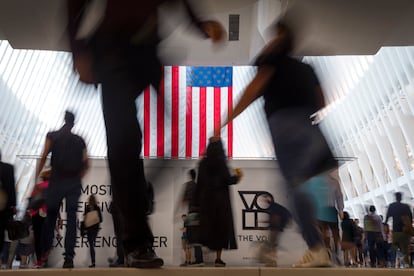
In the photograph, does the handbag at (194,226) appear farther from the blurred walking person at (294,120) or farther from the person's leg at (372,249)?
the person's leg at (372,249)

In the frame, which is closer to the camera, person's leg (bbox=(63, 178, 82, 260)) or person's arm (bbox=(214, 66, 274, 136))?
person's arm (bbox=(214, 66, 274, 136))

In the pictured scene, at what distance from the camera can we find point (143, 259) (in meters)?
1.89

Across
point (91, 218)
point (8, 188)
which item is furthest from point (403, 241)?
point (8, 188)

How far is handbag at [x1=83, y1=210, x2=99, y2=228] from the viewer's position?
263 inches

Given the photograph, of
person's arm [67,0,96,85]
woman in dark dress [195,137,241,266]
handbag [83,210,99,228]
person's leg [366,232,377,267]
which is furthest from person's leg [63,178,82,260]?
person's leg [366,232,377,267]

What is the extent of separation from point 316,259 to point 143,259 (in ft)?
2.35

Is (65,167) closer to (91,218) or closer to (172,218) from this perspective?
(91,218)

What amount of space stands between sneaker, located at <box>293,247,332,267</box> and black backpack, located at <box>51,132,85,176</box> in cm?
181

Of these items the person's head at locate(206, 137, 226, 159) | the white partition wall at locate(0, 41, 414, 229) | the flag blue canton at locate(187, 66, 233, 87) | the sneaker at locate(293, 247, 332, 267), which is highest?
the white partition wall at locate(0, 41, 414, 229)

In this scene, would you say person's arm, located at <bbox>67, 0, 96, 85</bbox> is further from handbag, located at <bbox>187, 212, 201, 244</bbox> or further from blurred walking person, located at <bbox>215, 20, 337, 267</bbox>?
handbag, located at <bbox>187, 212, 201, 244</bbox>

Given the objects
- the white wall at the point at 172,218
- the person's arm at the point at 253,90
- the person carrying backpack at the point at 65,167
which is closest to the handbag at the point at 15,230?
the person carrying backpack at the point at 65,167

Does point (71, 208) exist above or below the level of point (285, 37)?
below

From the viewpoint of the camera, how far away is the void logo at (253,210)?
28.1 ft

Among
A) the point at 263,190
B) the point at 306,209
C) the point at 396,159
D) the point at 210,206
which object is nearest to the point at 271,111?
the point at 306,209
